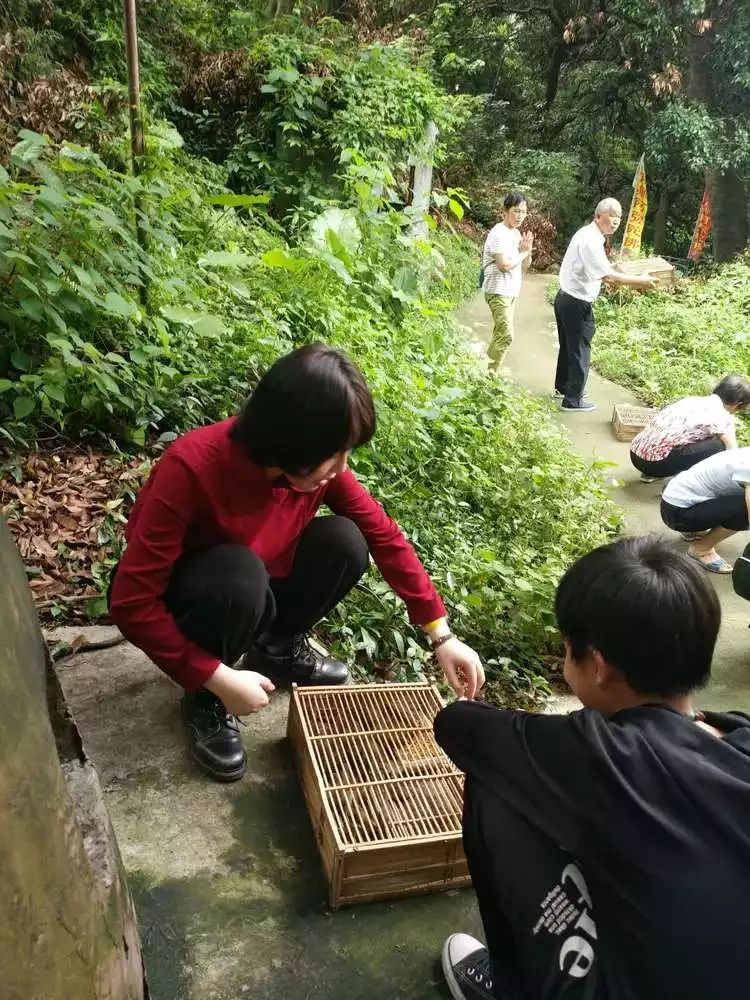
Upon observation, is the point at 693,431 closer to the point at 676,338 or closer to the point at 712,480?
the point at 712,480

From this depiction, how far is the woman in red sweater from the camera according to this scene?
64.1 inches

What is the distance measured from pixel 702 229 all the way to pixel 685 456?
1281cm

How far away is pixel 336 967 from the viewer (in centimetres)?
158

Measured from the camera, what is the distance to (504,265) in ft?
21.2

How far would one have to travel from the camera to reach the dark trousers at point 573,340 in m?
6.36

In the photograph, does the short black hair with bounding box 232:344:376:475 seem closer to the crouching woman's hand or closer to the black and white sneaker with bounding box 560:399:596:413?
the crouching woman's hand

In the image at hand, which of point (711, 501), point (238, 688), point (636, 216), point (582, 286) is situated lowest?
point (711, 501)

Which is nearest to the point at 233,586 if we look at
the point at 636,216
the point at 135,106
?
the point at 135,106

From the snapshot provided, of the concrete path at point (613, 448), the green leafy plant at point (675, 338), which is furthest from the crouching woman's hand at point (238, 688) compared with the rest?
the green leafy plant at point (675, 338)

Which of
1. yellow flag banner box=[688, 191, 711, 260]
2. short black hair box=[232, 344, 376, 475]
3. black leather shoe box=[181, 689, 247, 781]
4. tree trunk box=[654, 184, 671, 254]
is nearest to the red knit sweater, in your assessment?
short black hair box=[232, 344, 376, 475]

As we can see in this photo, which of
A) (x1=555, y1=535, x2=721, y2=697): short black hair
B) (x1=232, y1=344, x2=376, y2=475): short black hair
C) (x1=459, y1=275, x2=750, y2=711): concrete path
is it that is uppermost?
(x1=232, y1=344, x2=376, y2=475): short black hair

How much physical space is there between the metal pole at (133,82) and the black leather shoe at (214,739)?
2.61 metres

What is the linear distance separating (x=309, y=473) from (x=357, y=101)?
699cm

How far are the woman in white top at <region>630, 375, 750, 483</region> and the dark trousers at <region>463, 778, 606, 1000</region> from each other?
13.2 ft
